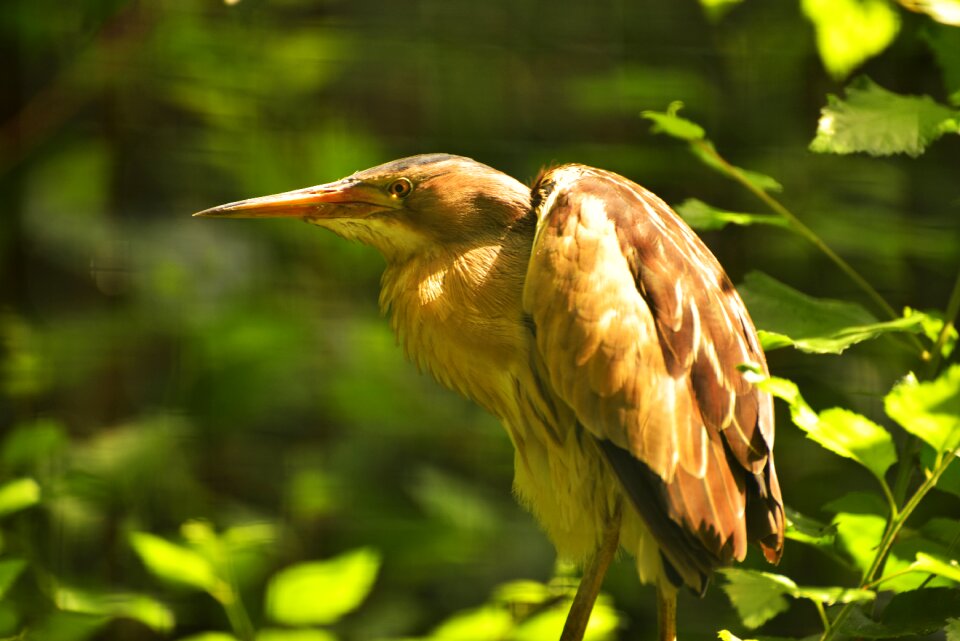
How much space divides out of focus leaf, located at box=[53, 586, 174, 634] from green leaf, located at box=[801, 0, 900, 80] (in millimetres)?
759

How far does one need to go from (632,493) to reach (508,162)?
791 mm

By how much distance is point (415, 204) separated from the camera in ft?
2.87

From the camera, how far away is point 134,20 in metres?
1.43

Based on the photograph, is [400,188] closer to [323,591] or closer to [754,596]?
[323,591]

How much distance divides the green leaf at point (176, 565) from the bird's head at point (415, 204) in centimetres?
28

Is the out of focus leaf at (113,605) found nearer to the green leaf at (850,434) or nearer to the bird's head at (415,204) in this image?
the bird's head at (415,204)

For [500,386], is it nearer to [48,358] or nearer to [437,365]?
[437,365]

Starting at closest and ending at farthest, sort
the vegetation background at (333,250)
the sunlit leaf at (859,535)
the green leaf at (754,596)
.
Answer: the green leaf at (754,596) < the sunlit leaf at (859,535) < the vegetation background at (333,250)

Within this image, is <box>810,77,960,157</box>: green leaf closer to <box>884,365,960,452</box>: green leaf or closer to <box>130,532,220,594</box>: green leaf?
<box>884,365,960,452</box>: green leaf

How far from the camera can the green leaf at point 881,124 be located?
0.77 metres

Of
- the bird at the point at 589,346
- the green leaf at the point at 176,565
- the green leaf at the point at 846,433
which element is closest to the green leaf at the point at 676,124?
the bird at the point at 589,346

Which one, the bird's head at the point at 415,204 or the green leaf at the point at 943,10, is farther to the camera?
the bird's head at the point at 415,204

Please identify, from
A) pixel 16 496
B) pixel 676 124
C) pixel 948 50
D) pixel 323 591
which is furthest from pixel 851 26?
pixel 16 496

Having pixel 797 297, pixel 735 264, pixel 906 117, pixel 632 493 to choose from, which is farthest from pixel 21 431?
pixel 735 264
